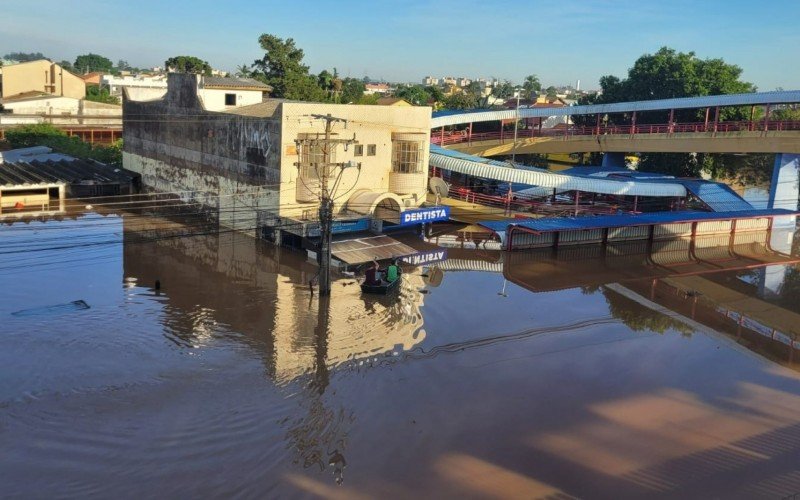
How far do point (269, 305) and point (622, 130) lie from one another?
3857cm

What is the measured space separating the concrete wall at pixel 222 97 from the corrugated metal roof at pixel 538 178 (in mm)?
12203

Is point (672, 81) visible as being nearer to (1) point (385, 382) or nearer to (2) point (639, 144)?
(2) point (639, 144)

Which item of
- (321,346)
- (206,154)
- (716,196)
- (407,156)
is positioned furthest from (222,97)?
(716,196)

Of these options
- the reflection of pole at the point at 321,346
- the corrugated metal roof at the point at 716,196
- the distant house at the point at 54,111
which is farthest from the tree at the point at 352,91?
the reflection of pole at the point at 321,346

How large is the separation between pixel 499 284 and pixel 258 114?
17.3m

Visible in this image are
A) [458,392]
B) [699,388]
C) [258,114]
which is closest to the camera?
[458,392]

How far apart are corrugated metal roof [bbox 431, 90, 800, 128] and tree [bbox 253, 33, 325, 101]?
20.4 m

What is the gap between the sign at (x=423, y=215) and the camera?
35.0 m

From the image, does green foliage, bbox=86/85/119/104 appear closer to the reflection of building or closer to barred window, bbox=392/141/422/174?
the reflection of building

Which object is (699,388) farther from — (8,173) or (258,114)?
(8,173)

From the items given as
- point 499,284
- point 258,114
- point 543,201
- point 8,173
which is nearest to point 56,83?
point 8,173

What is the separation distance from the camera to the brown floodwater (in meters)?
13.8

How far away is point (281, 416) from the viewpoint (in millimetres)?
15945

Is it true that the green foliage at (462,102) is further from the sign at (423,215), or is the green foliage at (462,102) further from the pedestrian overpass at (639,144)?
the sign at (423,215)
